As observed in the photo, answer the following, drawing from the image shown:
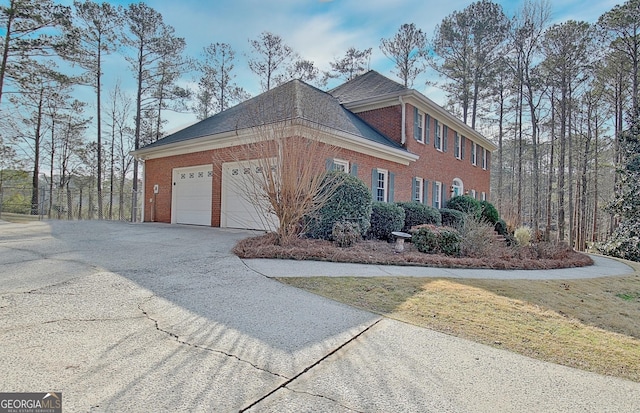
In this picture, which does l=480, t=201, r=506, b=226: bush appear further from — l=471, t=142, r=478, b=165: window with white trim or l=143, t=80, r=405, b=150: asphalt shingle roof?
l=471, t=142, r=478, b=165: window with white trim

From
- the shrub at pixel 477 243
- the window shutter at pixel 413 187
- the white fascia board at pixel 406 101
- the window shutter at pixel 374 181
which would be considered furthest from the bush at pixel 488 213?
the shrub at pixel 477 243

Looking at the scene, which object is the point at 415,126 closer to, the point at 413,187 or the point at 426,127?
the point at 426,127

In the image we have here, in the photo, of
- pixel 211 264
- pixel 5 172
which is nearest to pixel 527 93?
pixel 211 264

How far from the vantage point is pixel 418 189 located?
1571cm

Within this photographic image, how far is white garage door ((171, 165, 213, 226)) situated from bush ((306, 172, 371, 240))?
5.50 m

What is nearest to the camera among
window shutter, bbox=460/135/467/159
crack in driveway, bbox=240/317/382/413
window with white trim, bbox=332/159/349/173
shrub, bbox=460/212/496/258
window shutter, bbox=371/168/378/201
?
crack in driveway, bbox=240/317/382/413

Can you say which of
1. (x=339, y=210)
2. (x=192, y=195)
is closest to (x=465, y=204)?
(x=339, y=210)

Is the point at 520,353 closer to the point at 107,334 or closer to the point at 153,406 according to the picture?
the point at 153,406

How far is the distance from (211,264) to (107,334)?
2797 mm

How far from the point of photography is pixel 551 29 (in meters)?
18.9

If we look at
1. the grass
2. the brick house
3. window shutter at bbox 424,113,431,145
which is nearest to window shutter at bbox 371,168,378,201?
the brick house

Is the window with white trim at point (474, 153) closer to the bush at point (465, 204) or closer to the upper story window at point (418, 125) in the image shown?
the bush at point (465, 204)

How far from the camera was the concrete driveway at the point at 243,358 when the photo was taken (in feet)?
6.84

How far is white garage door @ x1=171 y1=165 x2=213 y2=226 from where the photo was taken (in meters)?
12.4
